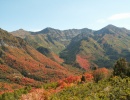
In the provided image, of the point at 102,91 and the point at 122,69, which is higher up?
the point at 122,69

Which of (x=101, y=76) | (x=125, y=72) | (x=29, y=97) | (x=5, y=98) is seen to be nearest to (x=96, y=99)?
(x=29, y=97)

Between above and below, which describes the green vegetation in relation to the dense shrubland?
above

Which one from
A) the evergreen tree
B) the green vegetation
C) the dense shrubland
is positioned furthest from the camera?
the evergreen tree

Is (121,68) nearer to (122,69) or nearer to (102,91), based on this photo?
(122,69)

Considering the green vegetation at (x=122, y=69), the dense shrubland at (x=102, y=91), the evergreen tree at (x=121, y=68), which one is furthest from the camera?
the evergreen tree at (x=121, y=68)

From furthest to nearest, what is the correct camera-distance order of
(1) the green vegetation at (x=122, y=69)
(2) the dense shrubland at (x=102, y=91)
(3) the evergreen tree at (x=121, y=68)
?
(3) the evergreen tree at (x=121, y=68) → (1) the green vegetation at (x=122, y=69) → (2) the dense shrubland at (x=102, y=91)

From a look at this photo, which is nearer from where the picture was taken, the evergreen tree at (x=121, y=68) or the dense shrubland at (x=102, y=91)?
the dense shrubland at (x=102, y=91)

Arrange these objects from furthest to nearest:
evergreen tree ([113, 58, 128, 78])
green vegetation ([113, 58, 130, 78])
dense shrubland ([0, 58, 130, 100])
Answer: evergreen tree ([113, 58, 128, 78]) → green vegetation ([113, 58, 130, 78]) → dense shrubland ([0, 58, 130, 100])

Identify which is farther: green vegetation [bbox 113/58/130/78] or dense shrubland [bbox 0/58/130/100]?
green vegetation [bbox 113/58/130/78]

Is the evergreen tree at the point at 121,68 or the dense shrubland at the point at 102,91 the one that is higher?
the evergreen tree at the point at 121,68

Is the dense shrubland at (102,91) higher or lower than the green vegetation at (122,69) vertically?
lower

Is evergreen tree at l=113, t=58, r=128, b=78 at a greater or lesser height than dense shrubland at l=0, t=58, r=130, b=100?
greater

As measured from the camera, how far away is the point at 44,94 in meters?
63.9

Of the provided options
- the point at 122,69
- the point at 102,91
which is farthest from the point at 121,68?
the point at 102,91
